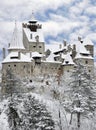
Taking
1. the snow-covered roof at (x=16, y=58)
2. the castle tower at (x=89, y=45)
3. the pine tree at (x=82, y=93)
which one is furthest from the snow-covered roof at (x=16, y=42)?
the pine tree at (x=82, y=93)

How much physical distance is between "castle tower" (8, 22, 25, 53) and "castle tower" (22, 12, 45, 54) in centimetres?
162

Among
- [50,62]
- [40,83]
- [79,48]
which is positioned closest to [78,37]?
[79,48]

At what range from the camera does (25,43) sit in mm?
103938

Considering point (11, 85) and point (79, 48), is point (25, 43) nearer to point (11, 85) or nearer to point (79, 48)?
point (79, 48)

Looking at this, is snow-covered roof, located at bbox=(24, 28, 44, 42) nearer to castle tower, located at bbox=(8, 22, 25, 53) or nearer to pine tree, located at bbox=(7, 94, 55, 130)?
castle tower, located at bbox=(8, 22, 25, 53)

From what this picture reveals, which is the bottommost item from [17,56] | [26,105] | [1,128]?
[1,128]

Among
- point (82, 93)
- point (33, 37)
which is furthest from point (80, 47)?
point (82, 93)

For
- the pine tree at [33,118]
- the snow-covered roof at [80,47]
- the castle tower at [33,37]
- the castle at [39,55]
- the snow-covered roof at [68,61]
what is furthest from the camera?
the castle tower at [33,37]

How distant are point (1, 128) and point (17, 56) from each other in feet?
117

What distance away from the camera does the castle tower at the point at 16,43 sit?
10075 cm

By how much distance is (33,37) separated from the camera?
105125mm

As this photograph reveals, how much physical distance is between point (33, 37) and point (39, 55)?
864 centimetres

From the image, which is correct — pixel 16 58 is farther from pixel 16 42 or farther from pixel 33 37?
pixel 33 37

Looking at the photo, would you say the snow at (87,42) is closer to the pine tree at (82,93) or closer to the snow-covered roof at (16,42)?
the snow-covered roof at (16,42)
